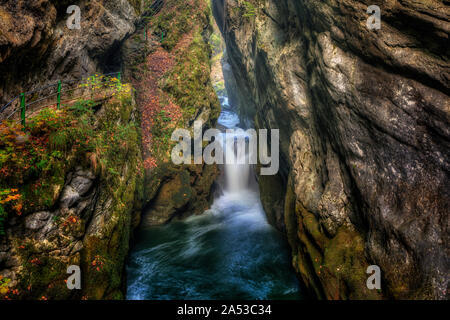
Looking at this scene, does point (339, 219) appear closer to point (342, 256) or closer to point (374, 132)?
point (342, 256)

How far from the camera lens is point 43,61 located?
24.1 feet

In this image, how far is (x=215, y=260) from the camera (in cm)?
925

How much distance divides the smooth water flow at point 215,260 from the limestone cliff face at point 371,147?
1591 millimetres

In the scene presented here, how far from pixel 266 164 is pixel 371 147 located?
293 inches

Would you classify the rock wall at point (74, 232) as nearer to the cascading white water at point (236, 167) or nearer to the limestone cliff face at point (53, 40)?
the limestone cliff face at point (53, 40)

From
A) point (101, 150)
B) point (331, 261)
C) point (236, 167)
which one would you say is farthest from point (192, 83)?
point (331, 261)

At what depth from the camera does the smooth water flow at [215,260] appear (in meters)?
7.51

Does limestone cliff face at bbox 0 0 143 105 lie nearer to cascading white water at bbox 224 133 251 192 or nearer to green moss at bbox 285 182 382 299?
cascading white water at bbox 224 133 251 192

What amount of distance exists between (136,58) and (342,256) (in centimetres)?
1394

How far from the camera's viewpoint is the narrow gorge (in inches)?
170

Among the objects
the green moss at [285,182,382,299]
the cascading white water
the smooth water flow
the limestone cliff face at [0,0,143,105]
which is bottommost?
the smooth water flow

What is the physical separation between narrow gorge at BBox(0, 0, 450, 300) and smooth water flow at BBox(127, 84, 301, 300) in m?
0.07

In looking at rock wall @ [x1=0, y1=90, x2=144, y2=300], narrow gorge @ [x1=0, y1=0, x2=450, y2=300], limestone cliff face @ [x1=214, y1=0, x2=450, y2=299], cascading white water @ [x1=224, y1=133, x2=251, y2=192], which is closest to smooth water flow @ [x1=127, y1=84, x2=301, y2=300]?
narrow gorge @ [x1=0, y1=0, x2=450, y2=300]

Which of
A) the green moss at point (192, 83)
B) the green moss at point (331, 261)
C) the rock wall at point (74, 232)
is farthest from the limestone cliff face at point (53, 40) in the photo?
the green moss at point (331, 261)
